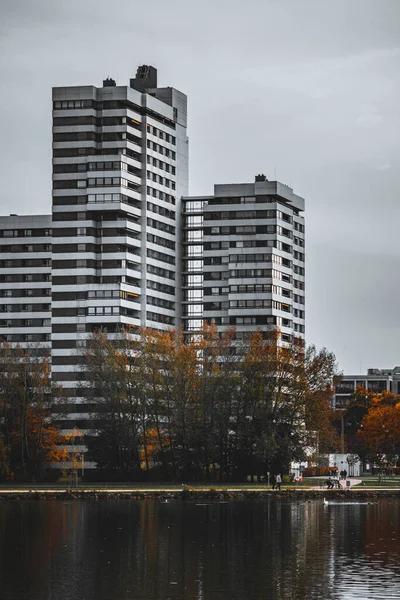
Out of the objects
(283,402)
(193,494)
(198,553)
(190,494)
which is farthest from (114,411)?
(198,553)

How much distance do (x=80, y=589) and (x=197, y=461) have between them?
9636cm

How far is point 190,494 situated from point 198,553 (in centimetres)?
5265

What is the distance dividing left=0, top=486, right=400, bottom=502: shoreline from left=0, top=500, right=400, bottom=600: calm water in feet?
39.6

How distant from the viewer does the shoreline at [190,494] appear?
124438 mm

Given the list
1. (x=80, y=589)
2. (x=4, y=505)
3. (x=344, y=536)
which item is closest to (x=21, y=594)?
(x=80, y=589)

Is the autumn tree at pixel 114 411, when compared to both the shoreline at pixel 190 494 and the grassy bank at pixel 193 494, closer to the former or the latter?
the grassy bank at pixel 193 494

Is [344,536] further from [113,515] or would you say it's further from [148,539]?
[113,515]

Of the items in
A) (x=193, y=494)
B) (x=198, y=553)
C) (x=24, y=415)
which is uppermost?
(x=24, y=415)

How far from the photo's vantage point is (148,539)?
3187 inches

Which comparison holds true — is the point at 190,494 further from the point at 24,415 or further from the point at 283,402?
the point at 24,415

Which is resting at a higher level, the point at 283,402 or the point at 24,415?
the point at 283,402

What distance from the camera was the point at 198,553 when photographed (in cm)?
7281

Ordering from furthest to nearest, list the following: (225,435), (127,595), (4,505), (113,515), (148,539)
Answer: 1. (225,435)
2. (4,505)
3. (113,515)
4. (148,539)
5. (127,595)

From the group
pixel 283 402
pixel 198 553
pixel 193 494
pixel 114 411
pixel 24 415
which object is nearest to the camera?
pixel 198 553
